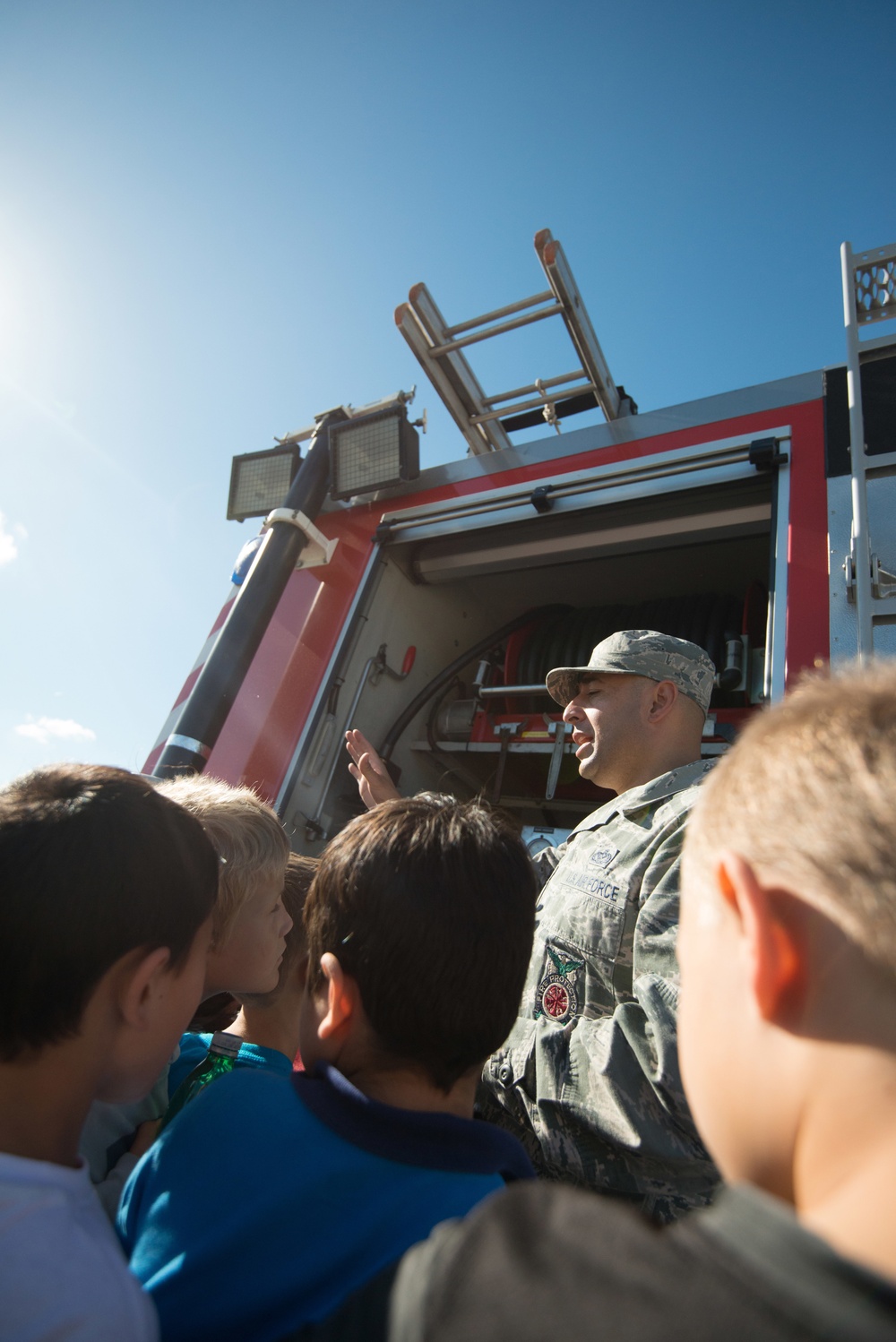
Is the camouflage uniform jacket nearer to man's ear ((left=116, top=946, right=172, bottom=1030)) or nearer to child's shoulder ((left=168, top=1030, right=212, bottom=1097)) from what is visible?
child's shoulder ((left=168, top=1030, right=212, bottom=1097))

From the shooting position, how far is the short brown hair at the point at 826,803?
44 centimetres

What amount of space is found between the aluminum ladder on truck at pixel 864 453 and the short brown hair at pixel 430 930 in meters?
1.11

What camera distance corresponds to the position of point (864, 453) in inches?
80.4

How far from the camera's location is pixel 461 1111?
32.8 inches

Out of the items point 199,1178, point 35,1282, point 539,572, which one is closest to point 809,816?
point 199,1178

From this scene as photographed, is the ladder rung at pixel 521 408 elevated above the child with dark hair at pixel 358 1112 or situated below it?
above

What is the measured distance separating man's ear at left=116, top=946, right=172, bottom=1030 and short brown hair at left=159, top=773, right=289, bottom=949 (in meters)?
0.38

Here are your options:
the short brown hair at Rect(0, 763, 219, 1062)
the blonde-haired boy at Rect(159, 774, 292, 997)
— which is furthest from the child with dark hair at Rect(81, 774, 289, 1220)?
the short brown hair at Rect(0, 763, 219, 1062)

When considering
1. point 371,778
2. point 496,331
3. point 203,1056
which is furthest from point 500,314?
point 203,1056

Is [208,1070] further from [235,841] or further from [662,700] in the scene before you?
[662,700]

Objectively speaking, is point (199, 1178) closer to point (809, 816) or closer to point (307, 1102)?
point (307, 1102)

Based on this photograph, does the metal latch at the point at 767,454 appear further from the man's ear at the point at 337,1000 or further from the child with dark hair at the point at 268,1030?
the man's ear at the point at 337,1000

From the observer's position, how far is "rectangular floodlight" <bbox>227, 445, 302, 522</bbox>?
3525mm

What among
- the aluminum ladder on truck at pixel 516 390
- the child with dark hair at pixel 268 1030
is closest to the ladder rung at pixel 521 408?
the aluminum ladder on truck at pixel 516 390
